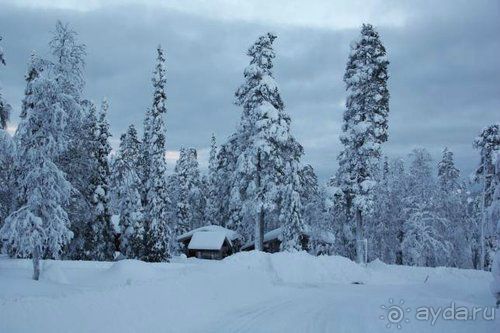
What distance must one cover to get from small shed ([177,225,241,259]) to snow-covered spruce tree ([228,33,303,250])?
1504cm

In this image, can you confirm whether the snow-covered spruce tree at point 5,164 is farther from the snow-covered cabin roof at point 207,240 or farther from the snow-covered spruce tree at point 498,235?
the snow-covered cabin roof at point 207,240

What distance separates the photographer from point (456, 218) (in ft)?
154

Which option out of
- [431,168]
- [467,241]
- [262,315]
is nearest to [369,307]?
[262,315]

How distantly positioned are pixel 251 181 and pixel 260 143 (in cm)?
291

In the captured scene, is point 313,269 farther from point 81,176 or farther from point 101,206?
point 101,206

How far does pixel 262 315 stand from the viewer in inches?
588

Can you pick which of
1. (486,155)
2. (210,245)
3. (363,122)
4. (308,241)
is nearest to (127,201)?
(210,245)

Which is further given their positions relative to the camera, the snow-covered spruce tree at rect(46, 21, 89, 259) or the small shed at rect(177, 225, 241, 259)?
the small shed at rect(177, 225, 241, 259)

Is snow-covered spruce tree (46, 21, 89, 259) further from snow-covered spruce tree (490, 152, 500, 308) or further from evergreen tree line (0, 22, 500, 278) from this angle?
snow-covered spruce tree (490, 152, 500, 308)

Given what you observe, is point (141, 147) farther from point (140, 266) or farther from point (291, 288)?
point (291, 288)

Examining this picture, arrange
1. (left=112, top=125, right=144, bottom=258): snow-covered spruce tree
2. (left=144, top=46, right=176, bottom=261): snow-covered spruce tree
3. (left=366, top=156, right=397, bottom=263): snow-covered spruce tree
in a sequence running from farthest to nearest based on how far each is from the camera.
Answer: (left=366, top=156, right=397, bottom=263): snow-covered spruce tree
(left=144, top=46, right=176, bottom=261): snow-covered spruce tree
(left=112, top=125, right=144, bottom=258): snow-covered spruce tree

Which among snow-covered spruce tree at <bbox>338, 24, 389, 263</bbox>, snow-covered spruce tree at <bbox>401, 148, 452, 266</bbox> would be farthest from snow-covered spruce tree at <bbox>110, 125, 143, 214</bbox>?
snow-covered spruce tree at <bbox>401, 148, 452, 266</bbox>

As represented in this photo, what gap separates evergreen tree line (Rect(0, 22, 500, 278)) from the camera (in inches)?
880

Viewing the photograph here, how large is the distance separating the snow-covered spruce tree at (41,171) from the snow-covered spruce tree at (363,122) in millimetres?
18990
